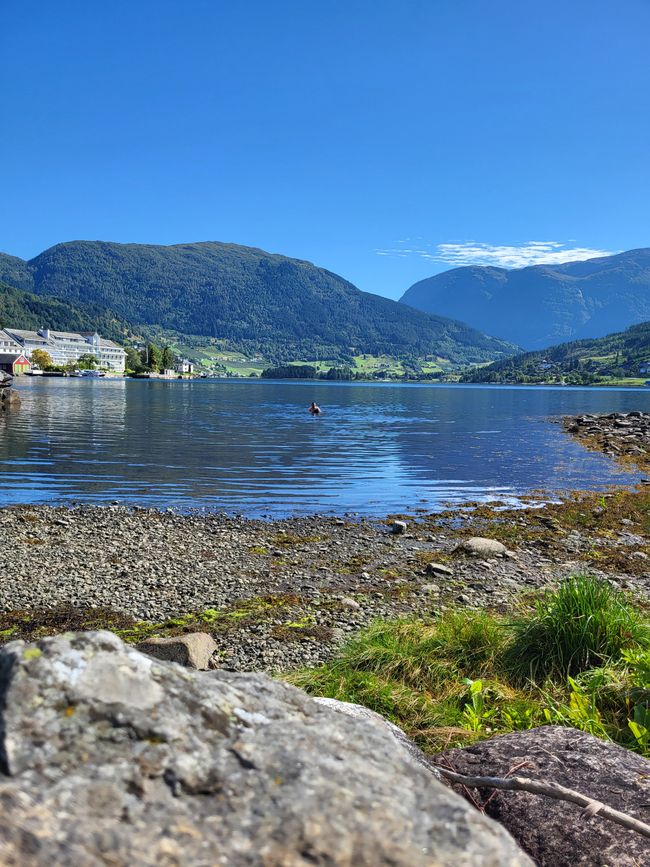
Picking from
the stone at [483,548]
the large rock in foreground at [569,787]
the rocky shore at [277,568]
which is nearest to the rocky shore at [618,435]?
the rocky shore at [277,568]

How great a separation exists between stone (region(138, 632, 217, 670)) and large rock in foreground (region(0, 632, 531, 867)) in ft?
24.3

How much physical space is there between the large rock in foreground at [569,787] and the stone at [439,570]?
12.3m

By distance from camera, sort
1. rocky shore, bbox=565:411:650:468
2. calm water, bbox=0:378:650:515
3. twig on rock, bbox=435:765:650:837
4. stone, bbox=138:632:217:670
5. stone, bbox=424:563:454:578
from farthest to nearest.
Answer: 1. rocky shore, bbox=565:411:650:468
2. calm water, bbox=0:378:650:515
3. stone, bbox=424:563:454:578
4. stone, bbox=138:632:217:670
5. twig on rock, bbox=435:765:650:837

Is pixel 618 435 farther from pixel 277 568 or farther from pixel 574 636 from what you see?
pixel 574 636

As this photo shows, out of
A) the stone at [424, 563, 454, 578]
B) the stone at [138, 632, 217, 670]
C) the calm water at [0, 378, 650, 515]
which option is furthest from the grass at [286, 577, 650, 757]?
the calm water at [0, 378, 650, 515]

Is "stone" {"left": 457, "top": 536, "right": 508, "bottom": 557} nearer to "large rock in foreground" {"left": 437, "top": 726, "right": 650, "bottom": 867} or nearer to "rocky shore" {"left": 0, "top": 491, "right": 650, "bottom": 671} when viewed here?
"rocky shore" {"left": 0, "top": 491, "right": 650, "bottom": 671}

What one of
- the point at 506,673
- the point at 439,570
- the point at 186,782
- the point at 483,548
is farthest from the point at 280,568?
the point at 186,782

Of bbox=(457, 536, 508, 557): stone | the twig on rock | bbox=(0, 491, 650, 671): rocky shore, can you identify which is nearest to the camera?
the twig on rock

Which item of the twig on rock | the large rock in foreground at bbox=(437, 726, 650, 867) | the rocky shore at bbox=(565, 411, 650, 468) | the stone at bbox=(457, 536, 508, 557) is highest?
the twig on rock

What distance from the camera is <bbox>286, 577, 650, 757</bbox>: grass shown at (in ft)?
19.9

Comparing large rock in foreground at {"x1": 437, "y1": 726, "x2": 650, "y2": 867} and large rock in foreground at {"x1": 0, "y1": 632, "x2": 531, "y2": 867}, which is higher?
large rock in foreground at {"x1": 0, "y1": 632, "x2": 531, "y2": 867}

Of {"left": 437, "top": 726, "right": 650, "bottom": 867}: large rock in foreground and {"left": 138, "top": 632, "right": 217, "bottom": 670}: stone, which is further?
{"left": 138, "top": 632, "right": 217, "bottom": 670}: stone

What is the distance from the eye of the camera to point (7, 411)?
71188 mm

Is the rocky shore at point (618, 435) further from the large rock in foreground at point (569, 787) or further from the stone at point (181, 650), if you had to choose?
the large rock in foreground at point (569, 787)
